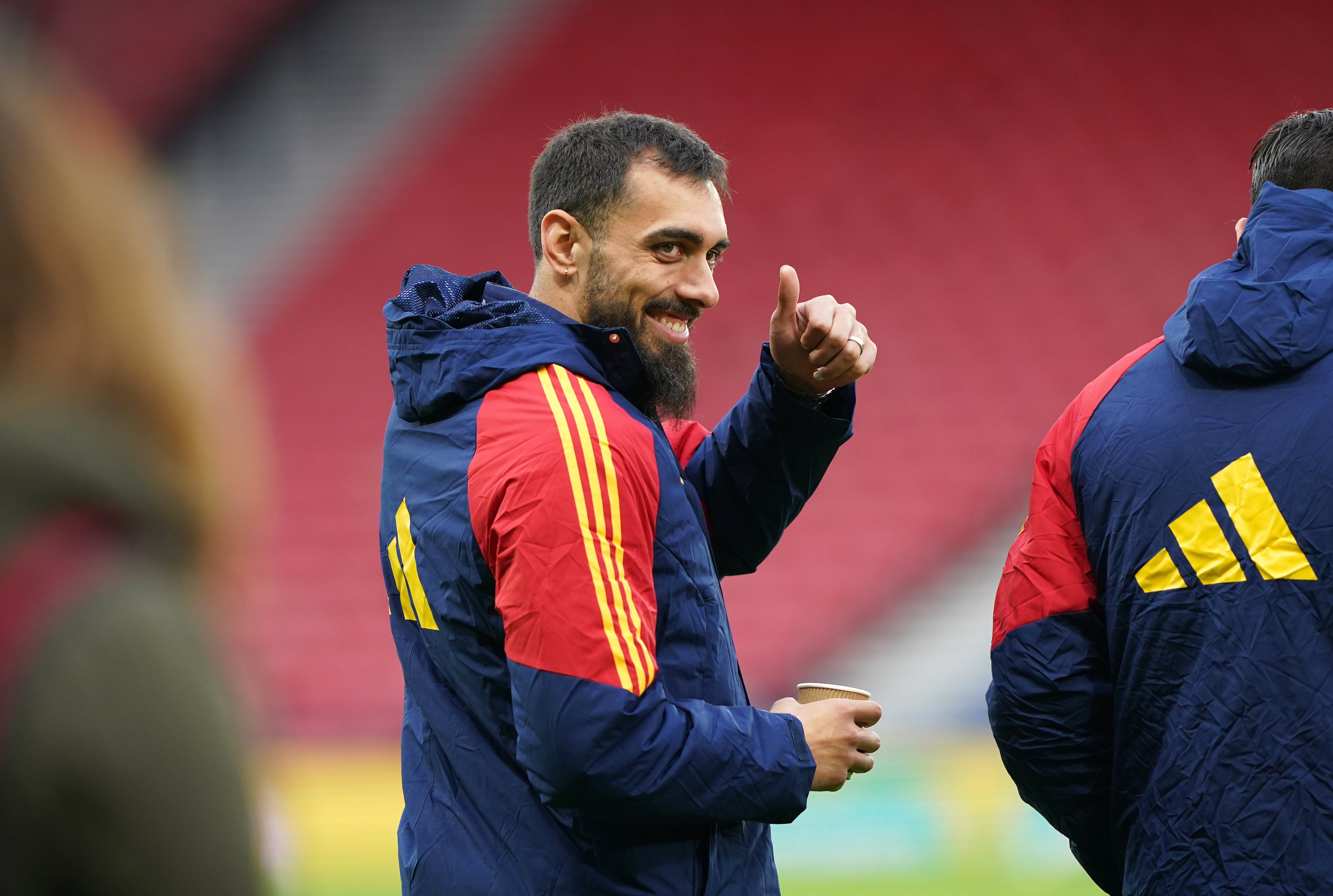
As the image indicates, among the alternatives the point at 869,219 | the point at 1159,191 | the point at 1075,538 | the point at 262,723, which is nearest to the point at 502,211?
the point at 869,219

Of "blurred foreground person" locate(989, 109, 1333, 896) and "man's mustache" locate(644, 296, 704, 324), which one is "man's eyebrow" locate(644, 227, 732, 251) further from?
"blurred foreground person" locate(989, 109, 1333, 896)

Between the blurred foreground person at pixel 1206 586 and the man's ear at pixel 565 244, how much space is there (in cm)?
75

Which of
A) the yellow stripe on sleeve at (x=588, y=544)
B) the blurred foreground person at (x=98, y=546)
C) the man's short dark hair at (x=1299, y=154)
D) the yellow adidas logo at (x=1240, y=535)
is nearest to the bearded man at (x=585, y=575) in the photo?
the yellow stripe on sleeve at (x=588, y=544)

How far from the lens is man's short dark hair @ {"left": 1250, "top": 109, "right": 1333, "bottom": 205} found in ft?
5.72

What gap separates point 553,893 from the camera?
5.16 ft

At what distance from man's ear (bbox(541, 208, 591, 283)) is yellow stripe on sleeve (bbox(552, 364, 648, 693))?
437 mm

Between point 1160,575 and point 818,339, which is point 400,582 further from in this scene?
point 1160,575

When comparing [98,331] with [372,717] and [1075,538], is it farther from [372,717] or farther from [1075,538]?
[372,717]

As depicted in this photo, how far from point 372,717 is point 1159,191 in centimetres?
582

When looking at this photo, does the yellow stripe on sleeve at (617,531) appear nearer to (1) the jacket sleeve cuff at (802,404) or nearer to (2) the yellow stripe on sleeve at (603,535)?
(2) the yellow stripe on sleeve at (603,535)

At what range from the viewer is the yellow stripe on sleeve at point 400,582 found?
1.76m

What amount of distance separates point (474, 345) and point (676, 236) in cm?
43

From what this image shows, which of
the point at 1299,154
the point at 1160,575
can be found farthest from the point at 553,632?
the point at 1299,154

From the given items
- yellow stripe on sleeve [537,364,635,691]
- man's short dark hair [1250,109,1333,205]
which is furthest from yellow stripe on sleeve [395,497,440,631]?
man's short dark hair [1250,109,1333,205]
